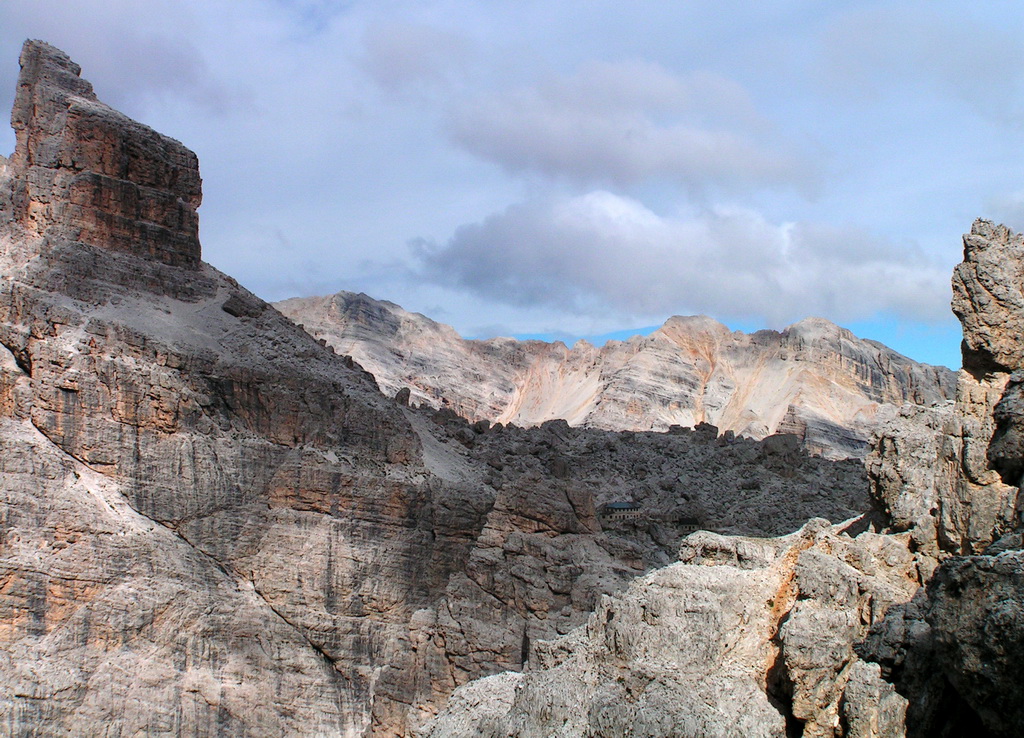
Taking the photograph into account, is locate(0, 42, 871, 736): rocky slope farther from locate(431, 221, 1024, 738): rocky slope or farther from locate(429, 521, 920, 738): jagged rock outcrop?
locate(431, 221, 1024, 738): rocky slope

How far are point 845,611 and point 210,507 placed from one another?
3976 cm

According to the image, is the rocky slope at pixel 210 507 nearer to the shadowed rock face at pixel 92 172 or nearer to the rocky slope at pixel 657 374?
the shadowed rock face at pixel 92 172

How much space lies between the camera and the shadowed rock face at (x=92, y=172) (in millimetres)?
65875

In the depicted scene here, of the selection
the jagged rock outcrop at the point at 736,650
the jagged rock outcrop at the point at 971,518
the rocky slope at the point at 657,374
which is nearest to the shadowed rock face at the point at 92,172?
the rocky slope at the point at 657,374

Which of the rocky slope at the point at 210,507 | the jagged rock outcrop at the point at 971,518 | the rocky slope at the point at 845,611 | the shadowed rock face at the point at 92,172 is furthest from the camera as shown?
the shadowed rock face at the point at 92,172

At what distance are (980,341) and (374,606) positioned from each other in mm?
39056

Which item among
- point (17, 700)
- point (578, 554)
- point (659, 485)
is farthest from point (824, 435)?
point (17, 700)

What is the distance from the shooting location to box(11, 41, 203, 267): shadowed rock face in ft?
216

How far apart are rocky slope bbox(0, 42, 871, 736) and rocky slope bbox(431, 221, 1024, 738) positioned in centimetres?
2644

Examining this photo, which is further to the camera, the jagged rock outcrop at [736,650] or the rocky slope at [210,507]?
the rocky slope at [210,507]

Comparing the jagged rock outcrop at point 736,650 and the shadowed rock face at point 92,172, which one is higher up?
the shadowed rock face at point 92,172

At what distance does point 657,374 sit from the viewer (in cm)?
11894

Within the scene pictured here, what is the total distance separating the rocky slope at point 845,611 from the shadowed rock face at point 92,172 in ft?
144

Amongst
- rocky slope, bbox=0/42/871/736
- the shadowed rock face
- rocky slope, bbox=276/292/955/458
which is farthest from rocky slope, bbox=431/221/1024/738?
rocky slope, bbox=276/292/955/458
